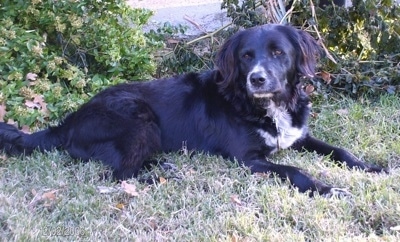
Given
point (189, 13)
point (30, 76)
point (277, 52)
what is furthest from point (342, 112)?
point (189, 13)

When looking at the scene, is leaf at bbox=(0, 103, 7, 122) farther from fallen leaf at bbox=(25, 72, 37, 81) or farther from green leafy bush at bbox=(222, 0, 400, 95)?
green leafy bush at bbox=(222, 0, 400, 95)

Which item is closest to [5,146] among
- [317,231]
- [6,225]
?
[6,225]

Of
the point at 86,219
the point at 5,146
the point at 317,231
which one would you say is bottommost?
the point at 5,146

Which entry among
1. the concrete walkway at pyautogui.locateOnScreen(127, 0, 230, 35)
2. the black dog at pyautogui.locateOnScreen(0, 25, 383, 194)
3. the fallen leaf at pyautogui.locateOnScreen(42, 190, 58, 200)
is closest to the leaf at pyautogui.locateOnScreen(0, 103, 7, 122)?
the black dog at pyautogui.locateOnScreen(0, 25, 383, 194)

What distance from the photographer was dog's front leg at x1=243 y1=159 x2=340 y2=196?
331 centimetres

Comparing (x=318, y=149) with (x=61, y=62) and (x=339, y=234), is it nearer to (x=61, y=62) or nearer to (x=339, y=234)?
(x=339, y=234)

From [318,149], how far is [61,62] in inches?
99.1

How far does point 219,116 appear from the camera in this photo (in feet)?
13.5

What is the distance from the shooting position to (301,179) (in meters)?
3.43

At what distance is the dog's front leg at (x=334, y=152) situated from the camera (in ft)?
12.3

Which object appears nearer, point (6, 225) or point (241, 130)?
point (6, 225)

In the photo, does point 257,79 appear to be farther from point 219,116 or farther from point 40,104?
point 40,104

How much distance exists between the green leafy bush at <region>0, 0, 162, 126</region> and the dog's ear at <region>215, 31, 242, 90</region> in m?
1.41

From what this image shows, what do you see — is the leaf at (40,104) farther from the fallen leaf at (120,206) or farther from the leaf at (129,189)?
the fallen leaf at (120,206)
